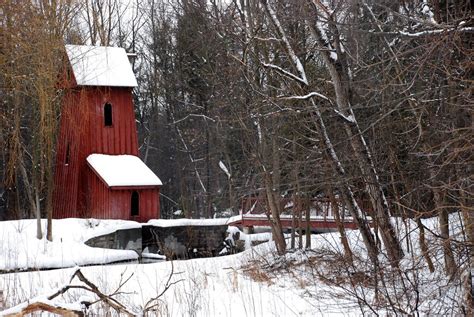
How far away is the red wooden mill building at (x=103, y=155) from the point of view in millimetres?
21031

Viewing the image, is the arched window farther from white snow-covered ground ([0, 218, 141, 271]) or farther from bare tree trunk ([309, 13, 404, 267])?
bare tree trunk ([309, 13, 404, 267])

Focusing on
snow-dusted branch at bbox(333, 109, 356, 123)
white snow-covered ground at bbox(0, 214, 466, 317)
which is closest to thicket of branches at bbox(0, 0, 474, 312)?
snow-dusted branch at bbox(333, 109, 356, 123)

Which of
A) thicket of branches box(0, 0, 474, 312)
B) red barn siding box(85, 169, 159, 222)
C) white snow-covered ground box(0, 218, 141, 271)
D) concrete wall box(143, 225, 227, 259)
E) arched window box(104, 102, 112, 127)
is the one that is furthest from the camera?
arched window box(104, 102, 112, 127)

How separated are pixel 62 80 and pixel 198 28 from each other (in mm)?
8046

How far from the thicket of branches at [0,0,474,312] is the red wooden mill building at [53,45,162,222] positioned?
322 cm

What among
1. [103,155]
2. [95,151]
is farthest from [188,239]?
[95,151]

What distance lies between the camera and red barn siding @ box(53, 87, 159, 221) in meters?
21.1

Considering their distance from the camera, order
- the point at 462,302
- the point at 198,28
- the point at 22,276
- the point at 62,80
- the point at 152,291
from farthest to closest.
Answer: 1. the point at 198,28
2. the point at 62,80
3. the point at 22,276
4. the point at 152,291
5. the point at 462,302

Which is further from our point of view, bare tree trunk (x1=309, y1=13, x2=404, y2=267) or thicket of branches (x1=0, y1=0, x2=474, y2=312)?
bare tree trunk (x1=309, y1=13, x2=404, y2=267)

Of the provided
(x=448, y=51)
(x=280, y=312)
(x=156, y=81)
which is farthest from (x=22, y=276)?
(x=156, y=81)

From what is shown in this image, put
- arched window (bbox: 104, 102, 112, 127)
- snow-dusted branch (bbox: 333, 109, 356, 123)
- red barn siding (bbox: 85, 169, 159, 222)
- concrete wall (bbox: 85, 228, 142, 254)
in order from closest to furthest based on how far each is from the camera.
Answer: snow-dusted branch (bbox: 333, 109, 356, 123) → concrete wall (bbox: 85, 228, 142, 254) → red barn siding (bbox: 85, 169, 159, 222) → arched window (bbox: 104, 102, 112, 127)

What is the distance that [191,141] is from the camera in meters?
30.7

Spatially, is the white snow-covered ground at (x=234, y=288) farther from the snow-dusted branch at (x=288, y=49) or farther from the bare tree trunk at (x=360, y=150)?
the snow-dusted branch at (x=288, y=49)

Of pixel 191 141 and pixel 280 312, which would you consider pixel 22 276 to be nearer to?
pixel 280 312
